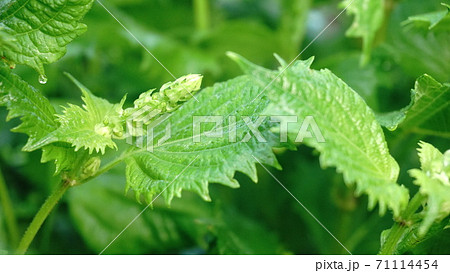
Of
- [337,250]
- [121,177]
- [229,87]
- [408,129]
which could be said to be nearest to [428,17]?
Answer: [408,129]

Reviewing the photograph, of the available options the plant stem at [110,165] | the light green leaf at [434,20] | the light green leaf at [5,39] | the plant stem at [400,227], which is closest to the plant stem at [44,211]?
the plant stem at [110,165]

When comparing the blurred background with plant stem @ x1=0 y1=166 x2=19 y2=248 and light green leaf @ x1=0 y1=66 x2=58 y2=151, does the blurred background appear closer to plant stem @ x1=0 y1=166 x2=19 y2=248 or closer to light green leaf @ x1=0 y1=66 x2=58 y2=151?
plant stem @ x1=0 y1=166 x2=19 y2=248

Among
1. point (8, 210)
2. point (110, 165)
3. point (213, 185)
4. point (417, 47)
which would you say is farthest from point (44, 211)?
point (417, 47)

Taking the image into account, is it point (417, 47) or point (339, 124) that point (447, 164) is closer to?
point (339, 124)

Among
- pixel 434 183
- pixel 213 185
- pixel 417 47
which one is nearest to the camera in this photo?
pixel 434 183

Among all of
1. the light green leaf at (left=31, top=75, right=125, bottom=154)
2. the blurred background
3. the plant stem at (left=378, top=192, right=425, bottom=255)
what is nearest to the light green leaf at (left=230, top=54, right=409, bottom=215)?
the plant stem at (left=378, top=192, right=425, bottom=255)
